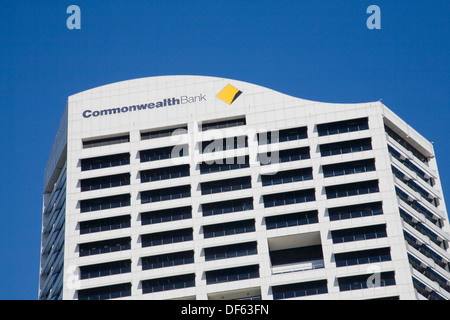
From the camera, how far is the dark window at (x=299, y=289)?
115m

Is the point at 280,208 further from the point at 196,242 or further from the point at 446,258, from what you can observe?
the point at 446,258

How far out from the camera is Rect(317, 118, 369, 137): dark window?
127 m

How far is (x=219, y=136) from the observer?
130 meters

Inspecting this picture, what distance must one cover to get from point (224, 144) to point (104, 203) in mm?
21144

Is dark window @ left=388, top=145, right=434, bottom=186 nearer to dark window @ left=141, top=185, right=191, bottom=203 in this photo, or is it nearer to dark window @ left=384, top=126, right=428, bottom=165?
dark window @ left=384, top=126, right=428, bottom=165

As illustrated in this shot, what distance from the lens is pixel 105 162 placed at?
131000mm

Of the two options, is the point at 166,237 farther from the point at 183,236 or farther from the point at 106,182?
the point at 106,182

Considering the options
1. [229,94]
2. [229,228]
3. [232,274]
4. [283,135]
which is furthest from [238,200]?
[229,94]

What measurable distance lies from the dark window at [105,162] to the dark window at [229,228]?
18598mm

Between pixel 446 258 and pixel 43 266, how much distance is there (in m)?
68.9

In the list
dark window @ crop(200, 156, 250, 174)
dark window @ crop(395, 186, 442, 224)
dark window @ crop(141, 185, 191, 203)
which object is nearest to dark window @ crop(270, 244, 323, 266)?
dark window @ crop(200, 156, 250, 174)
